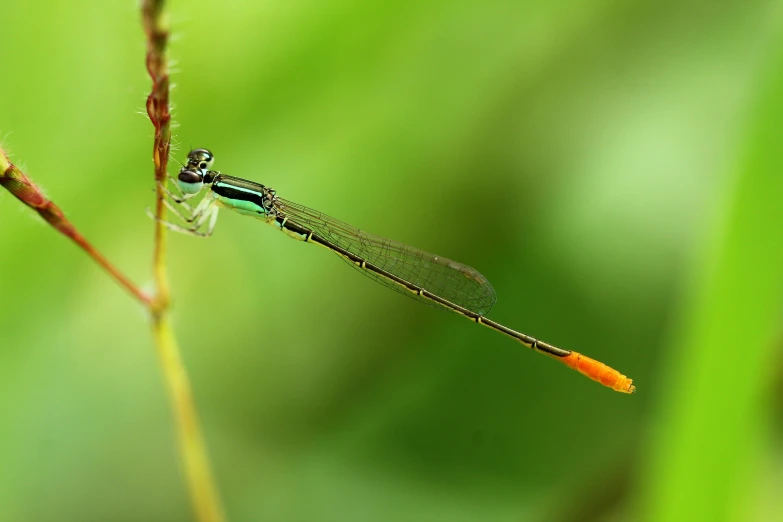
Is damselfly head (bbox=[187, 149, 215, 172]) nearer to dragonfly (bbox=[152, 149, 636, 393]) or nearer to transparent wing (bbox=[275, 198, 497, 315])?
dragonfly (bbox=[152, 149, 636, 393])

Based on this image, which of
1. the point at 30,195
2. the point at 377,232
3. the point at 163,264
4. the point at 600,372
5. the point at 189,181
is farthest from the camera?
the point at 377,232

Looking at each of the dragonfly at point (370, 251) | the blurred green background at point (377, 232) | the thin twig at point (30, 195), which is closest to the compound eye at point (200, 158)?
the dragonfly at point (370, 251)

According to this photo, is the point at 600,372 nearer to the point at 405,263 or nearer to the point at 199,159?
the point at 405,263

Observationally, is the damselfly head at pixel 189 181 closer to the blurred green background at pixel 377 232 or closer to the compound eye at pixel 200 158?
the compound eye at pixel 200 158

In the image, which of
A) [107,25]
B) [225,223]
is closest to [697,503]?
[225,223]

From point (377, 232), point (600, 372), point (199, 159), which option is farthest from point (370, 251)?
point (600, 372)

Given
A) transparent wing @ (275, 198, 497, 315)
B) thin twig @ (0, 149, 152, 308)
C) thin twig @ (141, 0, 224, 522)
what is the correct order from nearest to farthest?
thin twig @ (141, 0, 224, 522), thin twig @ (0, 149, 152, 308), transparent wing @ (275, 198, 497, 315)

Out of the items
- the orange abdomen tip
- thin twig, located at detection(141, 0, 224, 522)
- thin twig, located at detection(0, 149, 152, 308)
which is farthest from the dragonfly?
thin twig, located at detection(0, 149, 152, 308)
